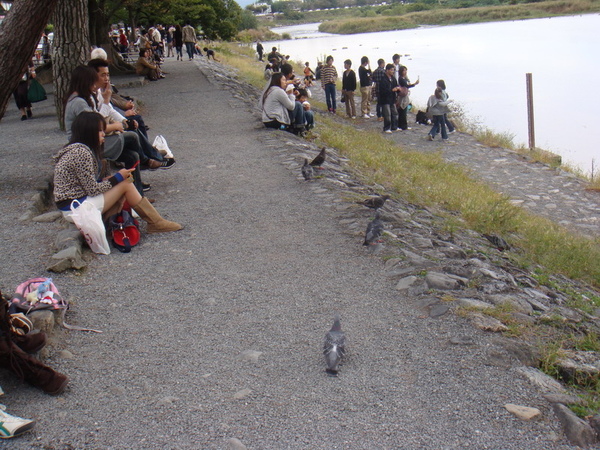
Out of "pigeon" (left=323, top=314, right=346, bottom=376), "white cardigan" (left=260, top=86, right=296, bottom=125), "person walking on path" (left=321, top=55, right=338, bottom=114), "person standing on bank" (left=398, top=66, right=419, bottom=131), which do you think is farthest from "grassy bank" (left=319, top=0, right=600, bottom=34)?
"pigeon" (left=323, top=314, right=346, bottom=376)

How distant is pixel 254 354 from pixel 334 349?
0.57 metres

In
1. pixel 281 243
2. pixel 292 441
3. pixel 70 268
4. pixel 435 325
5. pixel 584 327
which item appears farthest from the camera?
pixel 281 243

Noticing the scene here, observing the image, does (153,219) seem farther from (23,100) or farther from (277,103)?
(23,100)

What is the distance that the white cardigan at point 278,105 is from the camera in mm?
11297

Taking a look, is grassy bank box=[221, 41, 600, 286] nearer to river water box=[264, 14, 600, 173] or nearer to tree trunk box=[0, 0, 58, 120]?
tree trunk box=[0, 0, 58, 120]

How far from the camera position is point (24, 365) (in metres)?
3.55

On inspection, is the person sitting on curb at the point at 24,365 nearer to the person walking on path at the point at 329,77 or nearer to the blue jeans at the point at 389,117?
the blue jeans at the point at 389,117

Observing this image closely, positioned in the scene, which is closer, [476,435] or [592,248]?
[476,435]

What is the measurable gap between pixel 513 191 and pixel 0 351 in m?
11.8

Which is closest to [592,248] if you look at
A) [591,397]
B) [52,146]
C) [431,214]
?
[431,214]

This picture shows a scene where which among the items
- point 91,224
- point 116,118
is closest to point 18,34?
point 116,118

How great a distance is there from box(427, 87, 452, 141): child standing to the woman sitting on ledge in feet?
40.6

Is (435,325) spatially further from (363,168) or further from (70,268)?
(363,168)

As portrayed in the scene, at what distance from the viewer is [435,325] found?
4.39m
